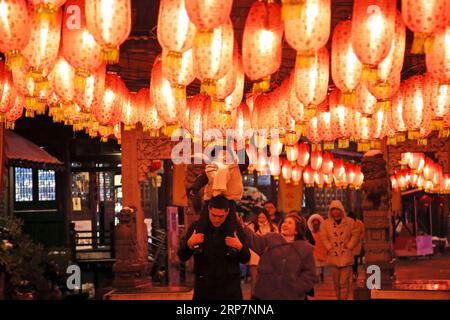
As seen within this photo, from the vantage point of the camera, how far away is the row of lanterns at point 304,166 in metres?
17.6

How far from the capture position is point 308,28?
679 centimetres

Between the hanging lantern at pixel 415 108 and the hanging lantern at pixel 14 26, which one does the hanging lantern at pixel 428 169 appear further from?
the hanging lantern at pixel 14 26

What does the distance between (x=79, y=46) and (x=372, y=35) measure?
276 cm

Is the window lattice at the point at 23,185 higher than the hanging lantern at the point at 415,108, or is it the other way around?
the hanging lantern at the point at 415,108

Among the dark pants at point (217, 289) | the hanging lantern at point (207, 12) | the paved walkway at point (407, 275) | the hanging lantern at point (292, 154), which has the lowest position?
the paved walkway at point (407, 275)

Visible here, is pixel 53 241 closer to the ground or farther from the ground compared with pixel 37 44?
closer to the ground

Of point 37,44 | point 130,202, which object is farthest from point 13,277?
point 130,202

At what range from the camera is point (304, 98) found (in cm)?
876

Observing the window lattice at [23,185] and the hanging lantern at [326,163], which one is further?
the hanging lantern at [326,163]

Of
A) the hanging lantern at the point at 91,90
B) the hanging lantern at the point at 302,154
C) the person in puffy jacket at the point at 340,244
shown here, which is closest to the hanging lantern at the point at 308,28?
the hanging lantern at the point at 91,90

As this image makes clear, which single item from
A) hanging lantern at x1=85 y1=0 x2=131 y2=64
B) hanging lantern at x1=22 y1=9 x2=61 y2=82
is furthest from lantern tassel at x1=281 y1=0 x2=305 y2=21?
hanging lantern at x1=22 y1=9 x2=61 y2=82

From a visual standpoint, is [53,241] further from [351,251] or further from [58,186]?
[351,251]

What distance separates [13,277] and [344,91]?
4.20 meters

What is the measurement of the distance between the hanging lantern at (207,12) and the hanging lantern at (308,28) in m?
0.59
